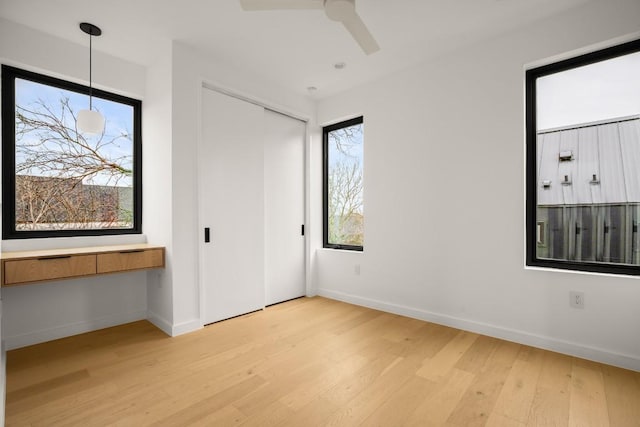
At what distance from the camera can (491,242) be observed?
8.97 ft

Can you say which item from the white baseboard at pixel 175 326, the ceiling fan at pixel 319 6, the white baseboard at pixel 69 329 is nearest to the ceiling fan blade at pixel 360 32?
the ceiling fan at pixel 319 6

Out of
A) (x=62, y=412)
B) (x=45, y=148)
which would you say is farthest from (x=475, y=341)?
(x=45, y=148)

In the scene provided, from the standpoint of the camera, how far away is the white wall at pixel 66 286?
8.24 ft

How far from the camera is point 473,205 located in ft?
9.29

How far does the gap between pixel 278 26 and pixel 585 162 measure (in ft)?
8.97

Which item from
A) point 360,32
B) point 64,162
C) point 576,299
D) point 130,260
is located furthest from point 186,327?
point 576,299

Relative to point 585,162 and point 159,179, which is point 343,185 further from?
point 585,162

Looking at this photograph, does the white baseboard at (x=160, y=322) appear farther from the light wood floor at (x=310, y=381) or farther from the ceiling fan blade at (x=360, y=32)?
the ceiling fan blade at (x=360, y=32)

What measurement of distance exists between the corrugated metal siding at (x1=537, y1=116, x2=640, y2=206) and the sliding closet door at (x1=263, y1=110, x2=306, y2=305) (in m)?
2.61

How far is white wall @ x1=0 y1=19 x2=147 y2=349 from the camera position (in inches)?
98.9

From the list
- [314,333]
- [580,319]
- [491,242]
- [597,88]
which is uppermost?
[597,88]

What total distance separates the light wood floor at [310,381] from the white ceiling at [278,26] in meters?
2.66

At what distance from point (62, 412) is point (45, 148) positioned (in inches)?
88.7

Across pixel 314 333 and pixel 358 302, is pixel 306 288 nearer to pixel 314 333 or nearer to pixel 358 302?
pixel 358 302
